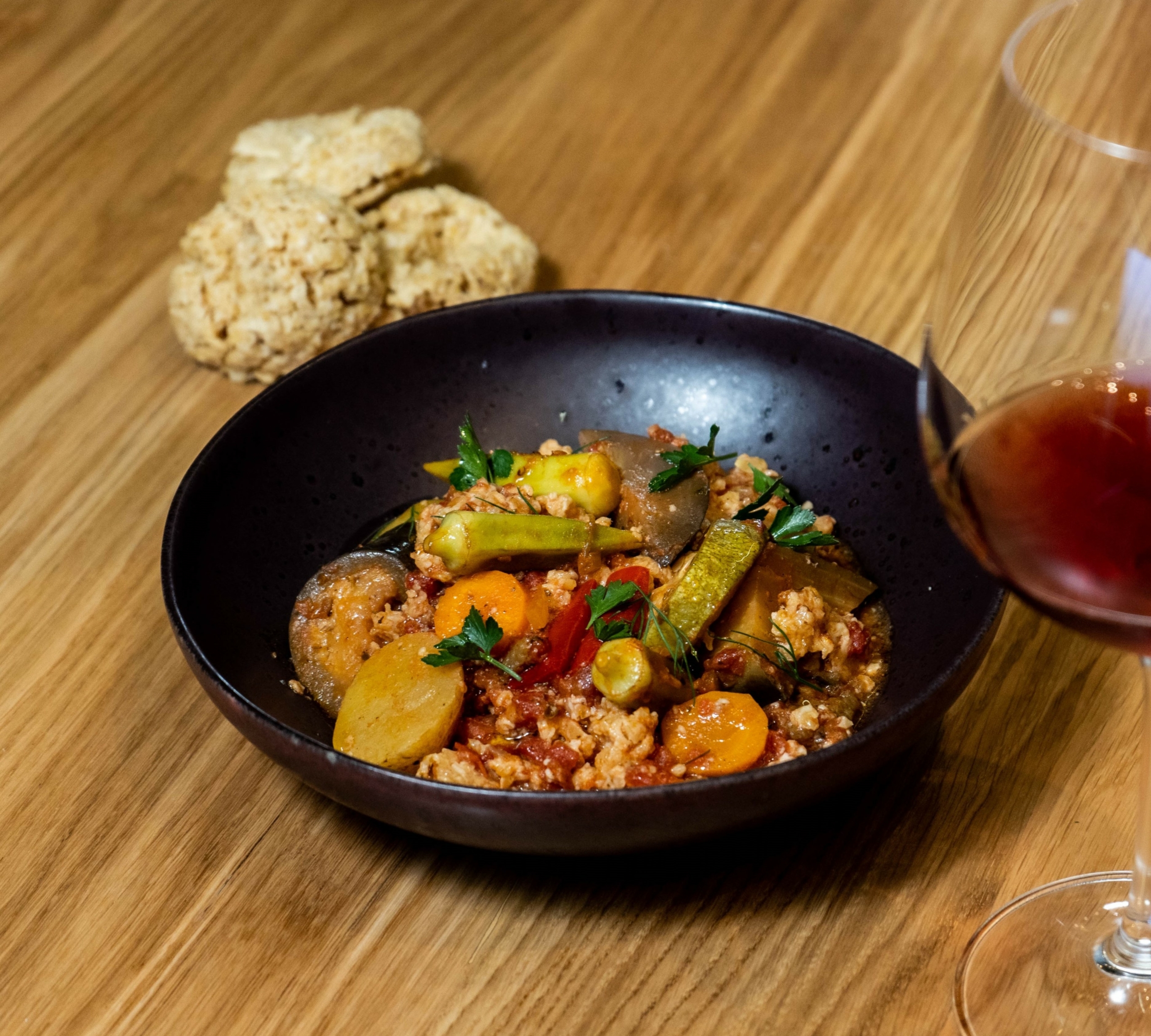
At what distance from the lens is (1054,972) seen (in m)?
1.45

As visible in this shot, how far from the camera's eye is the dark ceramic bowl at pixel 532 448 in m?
1.50

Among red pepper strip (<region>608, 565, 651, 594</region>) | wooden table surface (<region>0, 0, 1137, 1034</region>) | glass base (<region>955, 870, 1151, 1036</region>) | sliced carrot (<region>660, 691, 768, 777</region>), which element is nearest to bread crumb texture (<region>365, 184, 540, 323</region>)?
wooden table surface (<region>0, 0, 1137, 1034</region>)

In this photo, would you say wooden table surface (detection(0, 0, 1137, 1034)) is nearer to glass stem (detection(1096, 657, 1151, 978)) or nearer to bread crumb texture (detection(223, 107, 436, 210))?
glass stem (detection(1096, 657, 1151, 978))

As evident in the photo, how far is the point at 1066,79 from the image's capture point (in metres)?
1.42

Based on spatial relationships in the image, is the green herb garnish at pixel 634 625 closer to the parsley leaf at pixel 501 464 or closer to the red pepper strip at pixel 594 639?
the red pepper strip at pixel 594 639

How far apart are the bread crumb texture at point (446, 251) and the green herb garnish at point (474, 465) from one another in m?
0.62

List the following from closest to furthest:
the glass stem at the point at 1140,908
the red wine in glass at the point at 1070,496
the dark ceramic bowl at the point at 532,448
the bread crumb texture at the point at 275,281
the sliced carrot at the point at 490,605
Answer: the red wine in glass at the point at 1070,496 → the glass stem at the point at 1140,908 → the dark ceramic bowl at the point at 532,448 → the sliced carrot at the point at 490,605 → the bread crumb texture at the point at 275,281

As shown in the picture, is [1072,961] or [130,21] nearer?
[1072,961]

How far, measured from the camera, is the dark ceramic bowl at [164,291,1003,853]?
1496 millimetres

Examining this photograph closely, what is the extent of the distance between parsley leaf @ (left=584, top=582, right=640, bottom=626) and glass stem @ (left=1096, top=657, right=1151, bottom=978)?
23.8 inches

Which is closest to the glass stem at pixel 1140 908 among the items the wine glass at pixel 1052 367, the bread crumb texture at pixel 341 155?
the wine glass at pixel 1052 367

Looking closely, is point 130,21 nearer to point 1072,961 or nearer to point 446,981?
point 446,981

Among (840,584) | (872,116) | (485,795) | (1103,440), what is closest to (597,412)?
(840,584)

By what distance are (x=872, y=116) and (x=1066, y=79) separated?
1.75 meters
